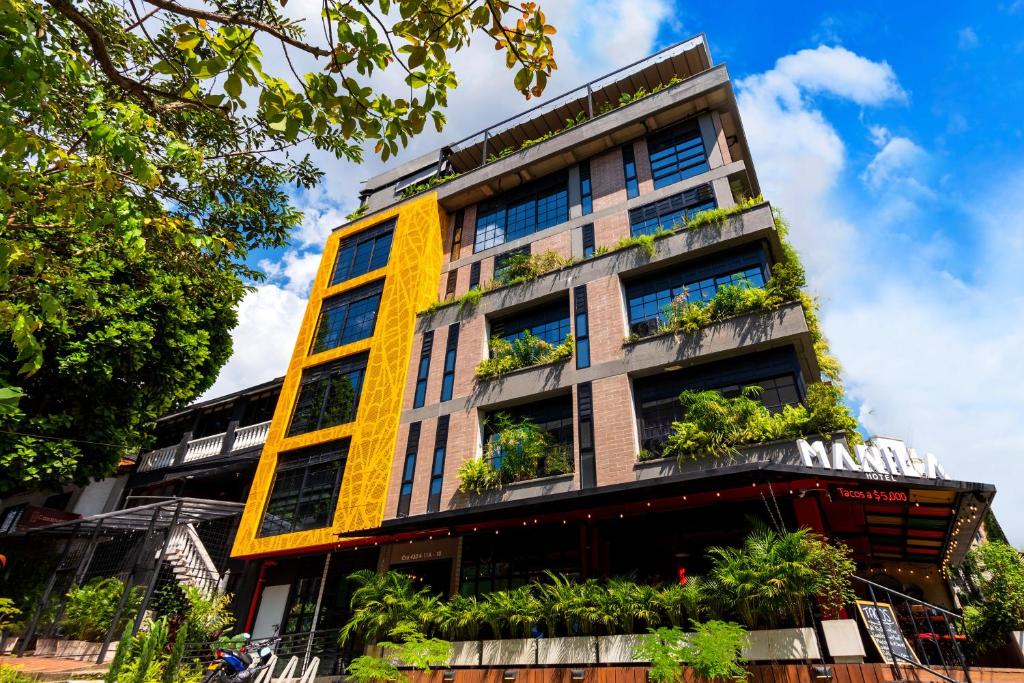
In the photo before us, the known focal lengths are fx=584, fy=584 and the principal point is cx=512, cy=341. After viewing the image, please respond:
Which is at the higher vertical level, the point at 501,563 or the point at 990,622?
the point at 501,563

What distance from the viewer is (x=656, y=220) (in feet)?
66.5

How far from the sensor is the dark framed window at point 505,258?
23.0 metres

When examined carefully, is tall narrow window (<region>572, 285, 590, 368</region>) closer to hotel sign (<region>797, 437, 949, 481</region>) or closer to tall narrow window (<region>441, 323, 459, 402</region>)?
tall narrow window (<region>441, 323, 459, 402</region>)

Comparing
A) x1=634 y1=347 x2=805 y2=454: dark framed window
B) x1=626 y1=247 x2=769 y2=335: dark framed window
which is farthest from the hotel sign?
x1=626 y1=247 x2=769 y2=335: dark framed window

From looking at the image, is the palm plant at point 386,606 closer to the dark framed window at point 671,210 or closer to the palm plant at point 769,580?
the palm plant at point 769,580

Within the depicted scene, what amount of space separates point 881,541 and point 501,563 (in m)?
10.2

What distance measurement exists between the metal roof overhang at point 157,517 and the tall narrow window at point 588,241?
15.7m

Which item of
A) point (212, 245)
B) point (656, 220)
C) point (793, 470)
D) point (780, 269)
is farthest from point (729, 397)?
point (212, 245)

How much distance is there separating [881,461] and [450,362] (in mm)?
13885

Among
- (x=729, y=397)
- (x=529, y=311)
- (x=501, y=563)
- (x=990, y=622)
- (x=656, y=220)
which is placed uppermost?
(x=656, y=220)

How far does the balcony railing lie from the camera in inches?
991

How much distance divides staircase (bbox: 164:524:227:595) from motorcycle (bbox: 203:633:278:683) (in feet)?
28.2

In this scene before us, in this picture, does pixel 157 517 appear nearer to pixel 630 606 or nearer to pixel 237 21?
pixel 630 606

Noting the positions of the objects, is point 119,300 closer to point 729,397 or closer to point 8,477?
point 8,477
